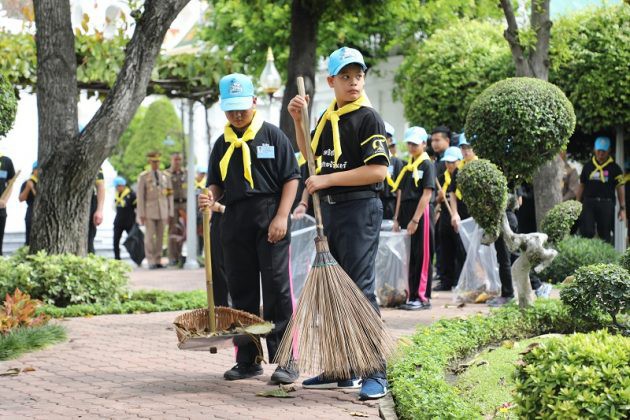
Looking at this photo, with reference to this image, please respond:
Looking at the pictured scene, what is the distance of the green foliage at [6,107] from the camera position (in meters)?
9.31

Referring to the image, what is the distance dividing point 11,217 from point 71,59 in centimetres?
1419

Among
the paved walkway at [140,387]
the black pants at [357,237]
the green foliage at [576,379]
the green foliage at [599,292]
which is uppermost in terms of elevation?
the black pants at [357,237]

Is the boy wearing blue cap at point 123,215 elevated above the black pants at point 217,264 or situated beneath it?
elevated above

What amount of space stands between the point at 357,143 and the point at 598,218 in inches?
395

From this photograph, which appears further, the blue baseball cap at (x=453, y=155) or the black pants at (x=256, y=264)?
the blue baseball cap at (x=453, y=155)

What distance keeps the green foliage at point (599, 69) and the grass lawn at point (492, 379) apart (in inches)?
333

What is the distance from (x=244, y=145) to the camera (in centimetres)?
747

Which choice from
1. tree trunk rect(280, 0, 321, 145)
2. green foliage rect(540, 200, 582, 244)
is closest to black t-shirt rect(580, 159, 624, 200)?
tree trunk rect(280, 0, 321, 145)

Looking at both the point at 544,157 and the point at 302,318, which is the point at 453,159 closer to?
the point at 544,157

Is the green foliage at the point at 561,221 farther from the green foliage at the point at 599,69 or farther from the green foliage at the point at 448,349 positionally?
the green foliage at the point at 599,69

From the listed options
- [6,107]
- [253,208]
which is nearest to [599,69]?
[6,107]

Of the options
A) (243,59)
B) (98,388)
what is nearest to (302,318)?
(98,388)

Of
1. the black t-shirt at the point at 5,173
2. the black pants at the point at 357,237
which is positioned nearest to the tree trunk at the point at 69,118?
the black pants at the point at 357,237

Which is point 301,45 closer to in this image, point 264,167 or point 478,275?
point 478,275
